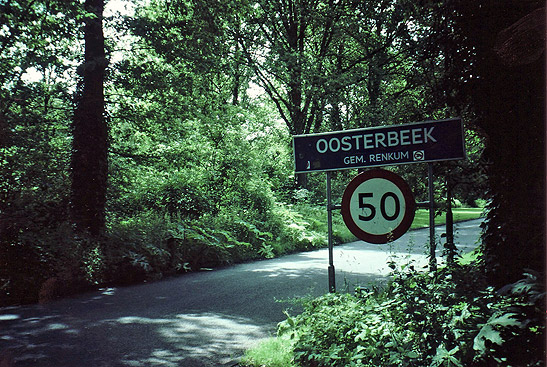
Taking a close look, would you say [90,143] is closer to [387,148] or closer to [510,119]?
[387,148]

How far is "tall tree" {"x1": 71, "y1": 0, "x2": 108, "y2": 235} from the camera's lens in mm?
11891

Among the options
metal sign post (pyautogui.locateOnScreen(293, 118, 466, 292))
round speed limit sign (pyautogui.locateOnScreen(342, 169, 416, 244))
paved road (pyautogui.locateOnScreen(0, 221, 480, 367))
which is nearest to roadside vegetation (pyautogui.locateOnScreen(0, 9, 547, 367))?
metal sign post (pyautogui.locateOnScreen(293, 118, 466, 292))

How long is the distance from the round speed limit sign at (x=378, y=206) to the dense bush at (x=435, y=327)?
58 centimetres

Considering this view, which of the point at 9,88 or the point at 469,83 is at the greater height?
the point at 9,88

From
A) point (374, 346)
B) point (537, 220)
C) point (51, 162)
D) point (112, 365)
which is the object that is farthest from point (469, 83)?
point (51, 162)

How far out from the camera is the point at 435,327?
3.55m

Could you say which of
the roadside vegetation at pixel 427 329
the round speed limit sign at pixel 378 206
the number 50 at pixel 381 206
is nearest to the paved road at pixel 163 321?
the round speed limit sign at pixel 378 206

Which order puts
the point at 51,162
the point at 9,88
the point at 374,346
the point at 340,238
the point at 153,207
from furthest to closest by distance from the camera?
1. the point at 340,238
2. the point at 153,207
3. the point at 51,162
4. the point at 9,88
5. the point at 374,346

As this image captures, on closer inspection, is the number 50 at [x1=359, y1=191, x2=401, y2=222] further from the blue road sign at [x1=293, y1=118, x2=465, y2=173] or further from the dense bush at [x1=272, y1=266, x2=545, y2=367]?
the dense bush at [x1=272, y1=266, x2=545, y2=367]

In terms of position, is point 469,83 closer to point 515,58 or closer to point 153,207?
point 515,58

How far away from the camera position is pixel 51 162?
43.8 feet

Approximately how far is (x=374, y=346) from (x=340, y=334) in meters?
0.52

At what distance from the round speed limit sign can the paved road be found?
277 mm

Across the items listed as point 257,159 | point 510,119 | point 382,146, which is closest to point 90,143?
point 257,159
